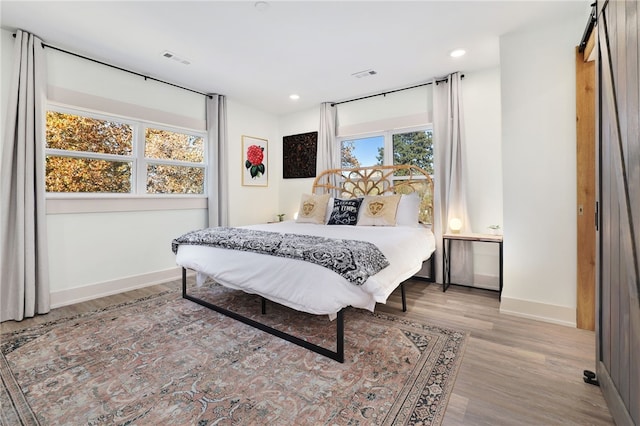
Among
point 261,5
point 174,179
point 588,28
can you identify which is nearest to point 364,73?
point 261,5

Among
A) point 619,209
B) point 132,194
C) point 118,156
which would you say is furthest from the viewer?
point 132,194

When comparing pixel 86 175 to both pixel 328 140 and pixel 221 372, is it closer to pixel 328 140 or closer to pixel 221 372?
pixel 221 372

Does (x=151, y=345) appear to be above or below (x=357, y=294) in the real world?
below

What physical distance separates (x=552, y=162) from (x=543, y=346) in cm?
151

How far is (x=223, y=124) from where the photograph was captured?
4.34 meters

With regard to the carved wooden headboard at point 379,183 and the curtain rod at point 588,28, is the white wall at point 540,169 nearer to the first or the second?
the curtain rod at point 588,28

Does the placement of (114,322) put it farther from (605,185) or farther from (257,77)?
(605,185)

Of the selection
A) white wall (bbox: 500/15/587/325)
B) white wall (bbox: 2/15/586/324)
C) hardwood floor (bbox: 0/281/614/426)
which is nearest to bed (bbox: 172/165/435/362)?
hardwood floor (bbox: 0/281/614/426)

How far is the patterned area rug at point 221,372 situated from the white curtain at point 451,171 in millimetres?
1467

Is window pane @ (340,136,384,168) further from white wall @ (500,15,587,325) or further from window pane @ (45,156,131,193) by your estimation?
window pane @ (45,156,131,193)

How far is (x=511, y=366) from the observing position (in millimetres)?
1858

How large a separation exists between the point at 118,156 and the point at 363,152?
125 inches

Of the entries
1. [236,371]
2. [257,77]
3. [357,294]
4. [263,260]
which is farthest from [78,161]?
[357,294]

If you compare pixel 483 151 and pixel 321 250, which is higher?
pixel 483 151
